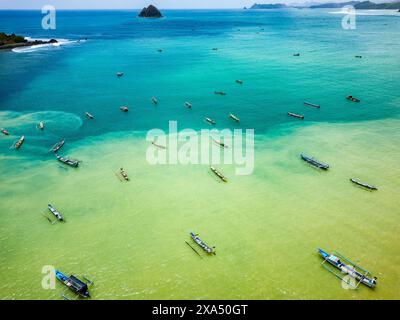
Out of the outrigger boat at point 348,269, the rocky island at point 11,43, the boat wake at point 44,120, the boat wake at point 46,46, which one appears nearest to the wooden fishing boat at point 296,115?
the outrigger boat at point 348,269

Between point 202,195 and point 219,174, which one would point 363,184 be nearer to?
point 219,174

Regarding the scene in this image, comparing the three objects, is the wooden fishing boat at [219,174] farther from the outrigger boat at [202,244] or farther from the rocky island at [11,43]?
the rocky island at [11,43]

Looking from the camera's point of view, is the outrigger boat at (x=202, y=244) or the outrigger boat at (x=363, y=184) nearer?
the outrigger boat at (x=202, y=244)

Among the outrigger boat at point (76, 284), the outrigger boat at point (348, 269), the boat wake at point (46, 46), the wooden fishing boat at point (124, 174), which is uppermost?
the boat wake at point (46, 46)

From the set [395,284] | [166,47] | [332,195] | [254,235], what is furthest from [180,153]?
[166,47]

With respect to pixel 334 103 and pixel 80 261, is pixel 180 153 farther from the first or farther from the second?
pixel 334 103

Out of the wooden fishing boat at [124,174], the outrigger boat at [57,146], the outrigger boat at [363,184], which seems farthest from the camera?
the outrigger boat at [57,146]
